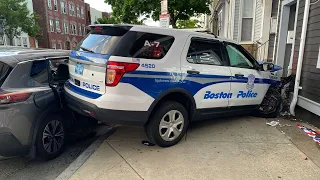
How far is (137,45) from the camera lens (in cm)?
346

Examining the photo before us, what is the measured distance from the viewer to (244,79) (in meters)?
4.78

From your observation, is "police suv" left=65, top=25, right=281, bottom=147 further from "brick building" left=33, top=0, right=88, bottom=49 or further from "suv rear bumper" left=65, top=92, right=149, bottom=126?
"brick building" left=33, top=0, right=88, bottom=49

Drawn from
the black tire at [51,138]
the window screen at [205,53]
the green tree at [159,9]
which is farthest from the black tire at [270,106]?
the green tree at [159,9]

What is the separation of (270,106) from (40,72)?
4485mm

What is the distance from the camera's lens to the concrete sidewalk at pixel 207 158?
125 inches

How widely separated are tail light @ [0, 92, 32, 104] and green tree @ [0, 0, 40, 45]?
24.7m

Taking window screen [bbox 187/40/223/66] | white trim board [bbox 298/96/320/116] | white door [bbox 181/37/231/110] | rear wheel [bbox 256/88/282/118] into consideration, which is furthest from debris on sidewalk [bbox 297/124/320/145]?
window screen [bbox 187/40/223/66]

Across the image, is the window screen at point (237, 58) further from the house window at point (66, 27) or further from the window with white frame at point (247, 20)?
the house window at point (66, 27)

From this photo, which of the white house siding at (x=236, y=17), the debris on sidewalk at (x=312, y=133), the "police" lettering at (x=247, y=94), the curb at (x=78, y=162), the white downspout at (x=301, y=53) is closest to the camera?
the curb at (x=78, y=162)

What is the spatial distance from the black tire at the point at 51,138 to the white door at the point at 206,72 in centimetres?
206

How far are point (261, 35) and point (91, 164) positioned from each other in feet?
26.6

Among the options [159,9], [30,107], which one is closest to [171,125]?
[30,107]

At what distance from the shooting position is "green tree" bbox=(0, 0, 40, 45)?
23834 mm

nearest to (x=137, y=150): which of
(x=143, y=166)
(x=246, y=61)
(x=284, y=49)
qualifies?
(x=143, y=166)
